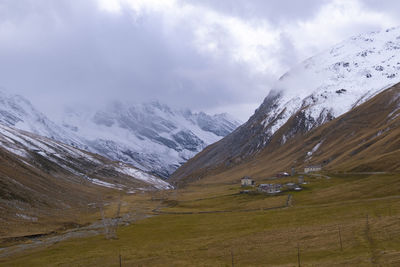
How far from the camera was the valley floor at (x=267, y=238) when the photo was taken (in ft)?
179

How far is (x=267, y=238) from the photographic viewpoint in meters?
71.1

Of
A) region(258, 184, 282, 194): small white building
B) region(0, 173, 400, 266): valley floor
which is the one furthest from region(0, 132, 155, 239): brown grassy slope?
region(258, 184, 282, 194): small white building

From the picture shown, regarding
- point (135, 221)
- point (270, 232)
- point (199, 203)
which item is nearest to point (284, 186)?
point (199, 203)

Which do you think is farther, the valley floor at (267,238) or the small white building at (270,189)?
the small white building at (270,189)

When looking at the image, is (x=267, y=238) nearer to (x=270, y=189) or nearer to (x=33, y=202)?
(x=270, y=189)

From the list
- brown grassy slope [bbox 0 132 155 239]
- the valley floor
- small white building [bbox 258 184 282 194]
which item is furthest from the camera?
small white building [bbox 258 184 282 194]

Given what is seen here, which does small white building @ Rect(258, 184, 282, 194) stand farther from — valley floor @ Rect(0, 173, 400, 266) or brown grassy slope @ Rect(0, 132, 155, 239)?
A: brown grassy slope @ Rect(0, 132, 155, 239)

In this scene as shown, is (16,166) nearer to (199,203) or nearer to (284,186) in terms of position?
(199,203)

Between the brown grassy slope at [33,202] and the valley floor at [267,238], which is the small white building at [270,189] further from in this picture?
the brown grassy slope at [33,202]

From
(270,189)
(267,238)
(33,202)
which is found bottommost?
(267,238)

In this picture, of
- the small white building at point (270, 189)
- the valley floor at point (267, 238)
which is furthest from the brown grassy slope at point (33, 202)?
the small white building at point (270, 189)

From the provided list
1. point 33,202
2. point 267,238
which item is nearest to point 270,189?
point 33,202

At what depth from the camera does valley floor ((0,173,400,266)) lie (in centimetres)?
5459

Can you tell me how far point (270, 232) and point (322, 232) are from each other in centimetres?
1198
